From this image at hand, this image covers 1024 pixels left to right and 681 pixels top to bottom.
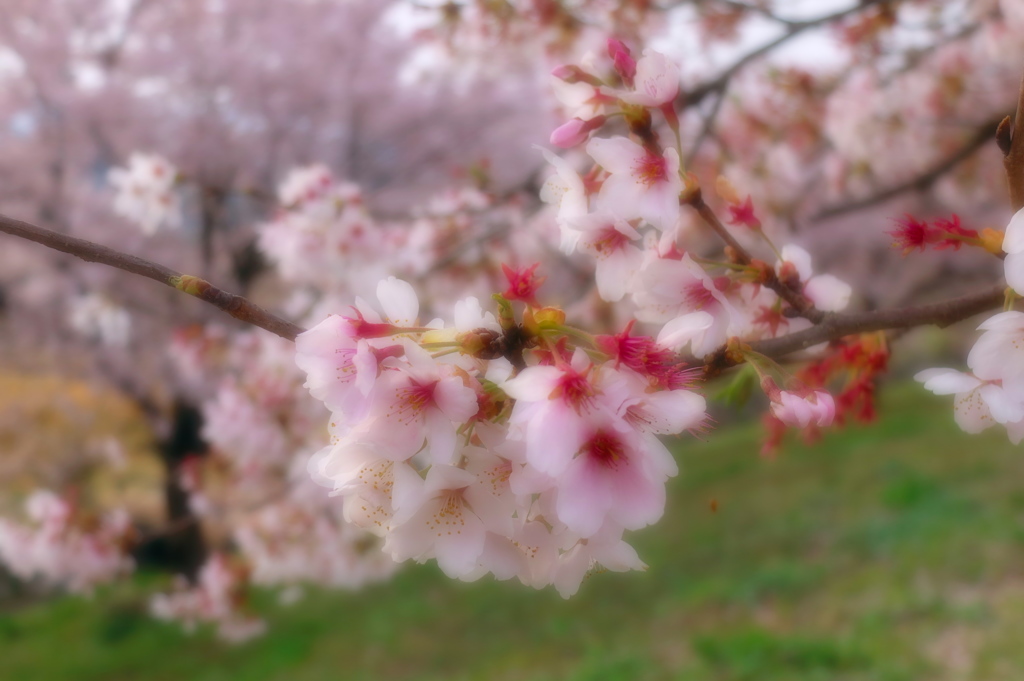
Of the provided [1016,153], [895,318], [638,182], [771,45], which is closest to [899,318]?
[895,318]

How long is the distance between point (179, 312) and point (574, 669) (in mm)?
4977

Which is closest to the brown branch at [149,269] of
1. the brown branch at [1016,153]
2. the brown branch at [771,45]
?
the brown branch at [1016,153]

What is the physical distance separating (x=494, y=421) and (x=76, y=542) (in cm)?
292

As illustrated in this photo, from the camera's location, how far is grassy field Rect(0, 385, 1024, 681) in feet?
10.8

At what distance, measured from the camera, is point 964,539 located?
404 cm

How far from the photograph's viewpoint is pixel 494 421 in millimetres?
717

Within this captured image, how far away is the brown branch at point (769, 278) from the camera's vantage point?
0.83 meters

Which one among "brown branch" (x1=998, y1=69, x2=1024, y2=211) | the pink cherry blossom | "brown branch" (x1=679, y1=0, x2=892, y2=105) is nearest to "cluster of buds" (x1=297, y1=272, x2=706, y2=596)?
the pink cherry blossom

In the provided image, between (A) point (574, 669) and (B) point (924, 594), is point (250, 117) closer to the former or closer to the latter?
(A) point (574, 669)

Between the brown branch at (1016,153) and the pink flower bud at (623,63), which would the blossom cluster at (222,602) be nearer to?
the pink flower bud at (623,63)

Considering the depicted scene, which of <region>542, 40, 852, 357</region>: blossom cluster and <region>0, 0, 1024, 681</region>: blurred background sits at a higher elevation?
<region>0, 0, 1024, 681</region>: blurred background

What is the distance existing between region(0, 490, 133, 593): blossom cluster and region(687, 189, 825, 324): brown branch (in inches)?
111

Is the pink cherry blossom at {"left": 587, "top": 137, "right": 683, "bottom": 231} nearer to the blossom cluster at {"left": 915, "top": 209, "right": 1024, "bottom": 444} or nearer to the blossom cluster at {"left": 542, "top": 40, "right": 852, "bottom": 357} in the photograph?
the blossom cluster at {"left": 542, "top": 40, "right": 852, "bottom": 357}

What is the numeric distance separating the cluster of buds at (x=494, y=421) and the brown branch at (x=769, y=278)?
8.8 inches
